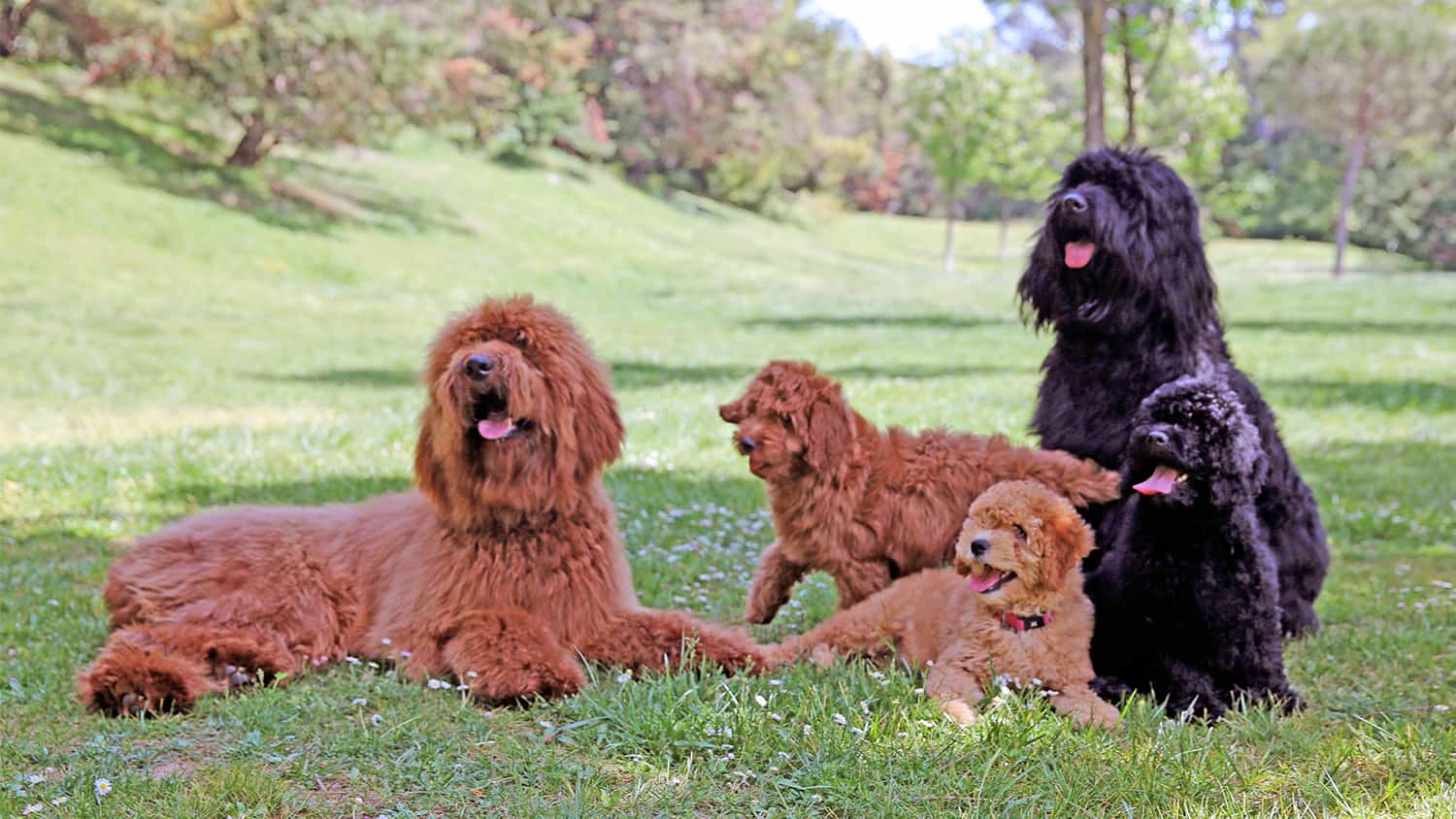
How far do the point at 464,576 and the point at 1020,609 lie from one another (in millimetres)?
1972

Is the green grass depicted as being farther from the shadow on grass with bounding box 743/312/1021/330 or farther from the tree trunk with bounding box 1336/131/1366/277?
the tree trunk with bounding box 1336/131/1366/277

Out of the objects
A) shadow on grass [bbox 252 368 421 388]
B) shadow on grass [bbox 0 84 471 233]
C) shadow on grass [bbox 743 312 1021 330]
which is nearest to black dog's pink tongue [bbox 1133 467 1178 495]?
shadow on grass [bbox 252 368 421 388]

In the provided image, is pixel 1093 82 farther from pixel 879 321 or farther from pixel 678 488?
pixel 678 488

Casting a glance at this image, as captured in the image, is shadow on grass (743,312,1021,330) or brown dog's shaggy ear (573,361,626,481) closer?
brown dog's shaggy ear (573,361,626,481)

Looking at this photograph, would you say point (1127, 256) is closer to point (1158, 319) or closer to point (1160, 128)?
point (1158, 319)

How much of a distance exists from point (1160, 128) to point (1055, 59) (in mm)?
37419

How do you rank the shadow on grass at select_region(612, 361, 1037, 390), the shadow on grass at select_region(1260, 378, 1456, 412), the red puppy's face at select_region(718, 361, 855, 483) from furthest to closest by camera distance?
the shadow on grass at select_region(612, 361, 1037, 390) < the shadow on grass at select_region(1260, 378, 1456, 412) < the red puppy's face at select_region(718, 361, 855, 483)

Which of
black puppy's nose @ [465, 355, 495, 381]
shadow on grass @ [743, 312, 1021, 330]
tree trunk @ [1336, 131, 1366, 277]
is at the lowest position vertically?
shadow on grass @ [743, 312, 1021, 330]

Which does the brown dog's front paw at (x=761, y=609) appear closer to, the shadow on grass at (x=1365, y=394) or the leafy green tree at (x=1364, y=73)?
the shadow on grass at (x=1365, y=394)

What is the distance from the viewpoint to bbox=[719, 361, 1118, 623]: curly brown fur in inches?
186

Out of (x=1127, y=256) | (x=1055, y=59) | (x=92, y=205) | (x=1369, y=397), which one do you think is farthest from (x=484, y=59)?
(x=1055, y=59)

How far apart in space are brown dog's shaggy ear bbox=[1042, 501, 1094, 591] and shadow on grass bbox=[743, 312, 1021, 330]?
57.1 feet

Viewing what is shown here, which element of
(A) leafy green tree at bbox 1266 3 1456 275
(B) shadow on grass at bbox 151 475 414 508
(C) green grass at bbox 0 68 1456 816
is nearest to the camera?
(C) green grass at bbox 0 68 1456 816

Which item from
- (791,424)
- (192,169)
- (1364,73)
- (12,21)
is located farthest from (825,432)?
(1364,73)
